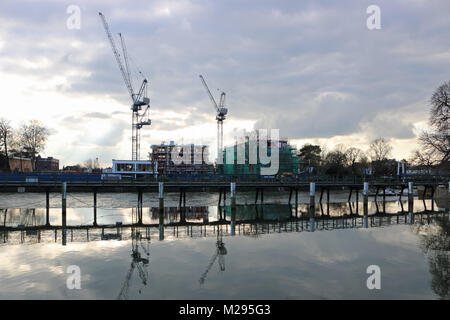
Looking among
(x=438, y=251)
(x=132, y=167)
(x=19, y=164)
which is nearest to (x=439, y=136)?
(x=438, y=251)

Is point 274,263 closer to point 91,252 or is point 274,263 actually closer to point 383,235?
point 91,252

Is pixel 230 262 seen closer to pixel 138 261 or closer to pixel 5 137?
pixel 138 261

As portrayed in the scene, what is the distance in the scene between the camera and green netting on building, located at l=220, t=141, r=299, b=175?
109m

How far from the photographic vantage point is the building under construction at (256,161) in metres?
109

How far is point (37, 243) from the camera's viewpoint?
20906 mm

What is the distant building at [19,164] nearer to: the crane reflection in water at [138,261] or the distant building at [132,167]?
the distant building at [132,167]

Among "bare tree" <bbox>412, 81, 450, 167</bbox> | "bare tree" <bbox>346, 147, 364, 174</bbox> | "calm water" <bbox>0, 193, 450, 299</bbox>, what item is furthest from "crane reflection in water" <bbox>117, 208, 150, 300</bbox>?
"bare tree" <bbox>346, 147, 364, 174</bbox>

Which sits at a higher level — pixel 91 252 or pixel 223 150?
pixel 223 150

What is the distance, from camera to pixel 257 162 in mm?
111688

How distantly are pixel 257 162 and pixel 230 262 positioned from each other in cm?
9561

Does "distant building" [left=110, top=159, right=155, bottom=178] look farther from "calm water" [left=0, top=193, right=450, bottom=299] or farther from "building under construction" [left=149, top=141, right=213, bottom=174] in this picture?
"building under construction" [left=149, top=141, right=213, bottom=174]

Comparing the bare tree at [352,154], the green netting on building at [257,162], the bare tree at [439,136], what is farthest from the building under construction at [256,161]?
the bare tree at [439,136]

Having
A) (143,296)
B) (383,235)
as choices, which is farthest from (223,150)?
(143,296)
